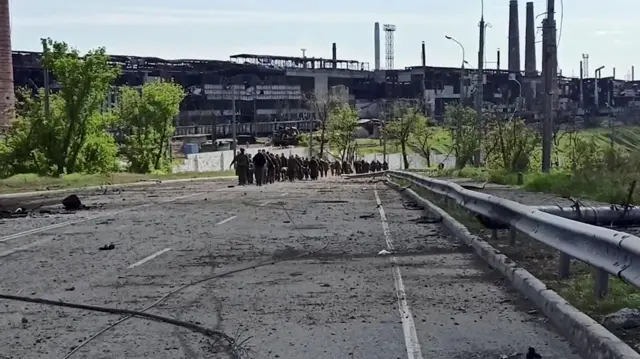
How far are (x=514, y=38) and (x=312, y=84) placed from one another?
3380 cm

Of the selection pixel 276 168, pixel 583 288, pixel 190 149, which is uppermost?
pixel 583 288

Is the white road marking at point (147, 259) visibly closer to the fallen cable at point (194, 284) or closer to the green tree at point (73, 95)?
the fallen cable at point (194, 284)

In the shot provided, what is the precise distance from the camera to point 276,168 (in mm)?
46031

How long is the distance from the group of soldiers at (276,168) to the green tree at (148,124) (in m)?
13.9

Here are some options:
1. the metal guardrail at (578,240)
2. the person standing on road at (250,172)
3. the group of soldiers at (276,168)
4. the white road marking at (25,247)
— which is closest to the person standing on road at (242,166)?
the group of soldiers at (276,168)

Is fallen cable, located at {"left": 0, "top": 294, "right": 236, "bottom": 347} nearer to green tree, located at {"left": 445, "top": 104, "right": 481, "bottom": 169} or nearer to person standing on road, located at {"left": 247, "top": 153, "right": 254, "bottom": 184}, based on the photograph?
person standing on road, located at {"left": 247, "top": 153, "right": 254, "bottom": 184}

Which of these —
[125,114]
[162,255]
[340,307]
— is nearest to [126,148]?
[125,114]

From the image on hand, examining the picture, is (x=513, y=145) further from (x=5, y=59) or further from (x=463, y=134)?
(x=5, y=59)

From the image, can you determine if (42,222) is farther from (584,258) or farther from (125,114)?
(125,114)

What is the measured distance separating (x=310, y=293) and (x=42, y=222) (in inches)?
442

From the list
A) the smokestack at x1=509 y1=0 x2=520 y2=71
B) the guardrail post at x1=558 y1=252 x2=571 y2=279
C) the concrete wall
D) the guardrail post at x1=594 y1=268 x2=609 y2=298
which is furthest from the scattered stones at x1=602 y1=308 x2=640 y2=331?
the smokestack at x1=509 y1=0 x2=520 y2=71

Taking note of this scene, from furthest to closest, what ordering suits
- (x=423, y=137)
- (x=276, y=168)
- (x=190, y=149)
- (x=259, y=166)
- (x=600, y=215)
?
(x=190, y=149)
(x=423, y=137)
(x=276, y=168)
(x=259, y=166)
(x=600, y=215)

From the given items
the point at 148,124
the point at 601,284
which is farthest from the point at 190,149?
the point at 601,284

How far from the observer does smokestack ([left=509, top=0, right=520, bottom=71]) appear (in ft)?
410
